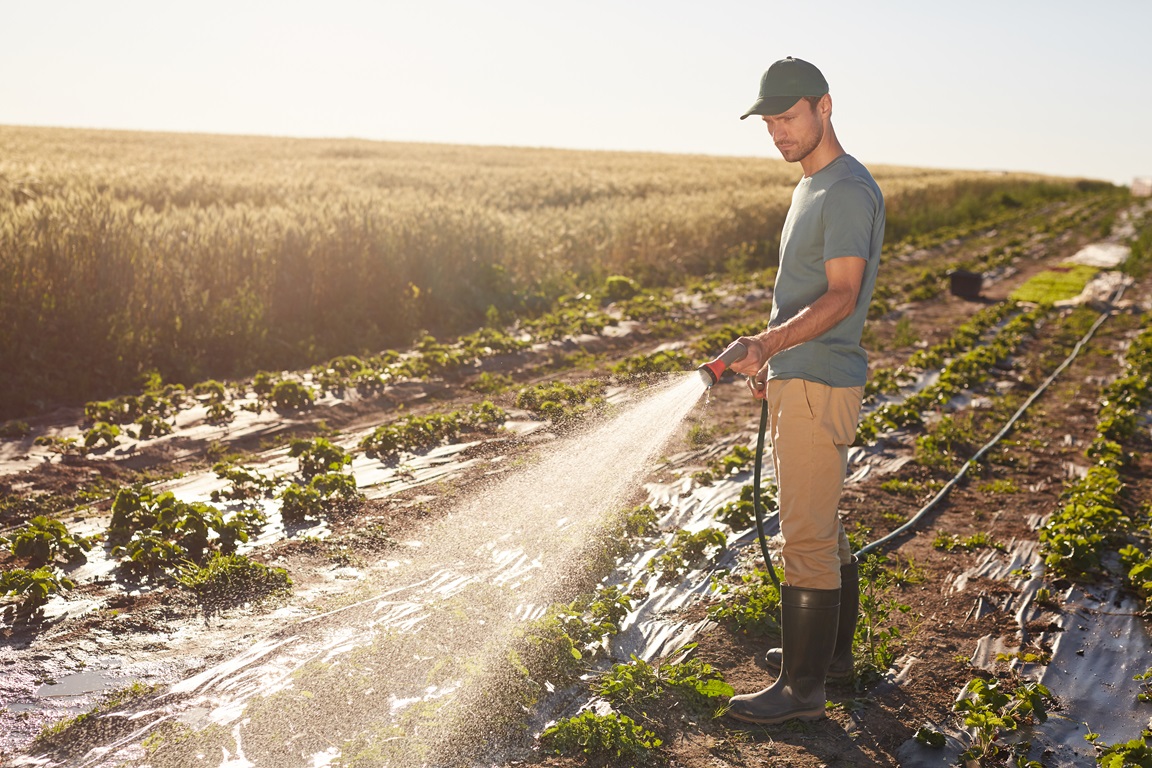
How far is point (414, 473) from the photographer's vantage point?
680 cm

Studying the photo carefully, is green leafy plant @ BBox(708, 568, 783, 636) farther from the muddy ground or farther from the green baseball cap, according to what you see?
the green baseball cap

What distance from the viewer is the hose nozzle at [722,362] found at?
317 centimetres

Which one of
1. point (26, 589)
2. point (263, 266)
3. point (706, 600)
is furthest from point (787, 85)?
point (263, 266)

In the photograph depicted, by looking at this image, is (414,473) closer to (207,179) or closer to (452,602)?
(452,602)

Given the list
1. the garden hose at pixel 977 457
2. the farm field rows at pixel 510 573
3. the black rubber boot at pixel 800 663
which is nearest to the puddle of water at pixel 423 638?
the farm field rows at pixel 510 573

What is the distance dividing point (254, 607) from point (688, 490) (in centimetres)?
316

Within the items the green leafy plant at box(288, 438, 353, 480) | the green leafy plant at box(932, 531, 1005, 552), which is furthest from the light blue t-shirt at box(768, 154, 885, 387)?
the green leafy plant at box(288, 438, 353, 480)

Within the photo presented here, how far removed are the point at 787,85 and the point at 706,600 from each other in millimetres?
2822

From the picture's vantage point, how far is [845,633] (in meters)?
4.15

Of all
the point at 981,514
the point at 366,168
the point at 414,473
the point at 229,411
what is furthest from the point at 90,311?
the point at 366,168

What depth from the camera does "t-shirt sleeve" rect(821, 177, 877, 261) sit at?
324 centimetres

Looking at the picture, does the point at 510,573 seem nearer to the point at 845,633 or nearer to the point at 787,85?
the point at 845,633

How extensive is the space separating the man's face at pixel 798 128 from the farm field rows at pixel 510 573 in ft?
5.60

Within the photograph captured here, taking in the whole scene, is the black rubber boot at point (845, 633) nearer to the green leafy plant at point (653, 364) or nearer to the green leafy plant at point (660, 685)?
the green leafy plant at point (660, 685)
